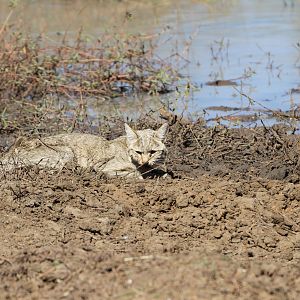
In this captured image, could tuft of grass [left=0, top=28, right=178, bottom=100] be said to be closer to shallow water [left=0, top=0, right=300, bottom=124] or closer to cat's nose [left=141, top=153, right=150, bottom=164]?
shallow water [left=0, top=0, right=300, bottom=124]

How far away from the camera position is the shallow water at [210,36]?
1399 centimetres

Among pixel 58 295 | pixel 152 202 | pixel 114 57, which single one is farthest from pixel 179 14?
pixel 58 295

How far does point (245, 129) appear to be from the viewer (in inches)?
452

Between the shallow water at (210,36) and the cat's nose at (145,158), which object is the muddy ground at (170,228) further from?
the shallow water at (210,36)

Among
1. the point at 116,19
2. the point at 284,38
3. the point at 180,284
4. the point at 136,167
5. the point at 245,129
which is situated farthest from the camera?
the point at 116,19

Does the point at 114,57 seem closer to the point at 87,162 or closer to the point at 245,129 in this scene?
the point at 245,129

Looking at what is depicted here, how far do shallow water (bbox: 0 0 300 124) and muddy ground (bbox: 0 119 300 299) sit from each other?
7.19 ft

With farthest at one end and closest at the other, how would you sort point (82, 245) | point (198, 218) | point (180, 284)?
point (198, 218) < point (82, 245) < point (180, 284)

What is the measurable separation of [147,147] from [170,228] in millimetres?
1682

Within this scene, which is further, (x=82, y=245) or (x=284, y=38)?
(x=284, y=38)

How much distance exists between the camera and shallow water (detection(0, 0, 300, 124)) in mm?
13986

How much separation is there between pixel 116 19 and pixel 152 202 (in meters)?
12.3

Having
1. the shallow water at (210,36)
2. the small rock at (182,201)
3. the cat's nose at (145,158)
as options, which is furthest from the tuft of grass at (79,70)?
the small rock at (182,201)

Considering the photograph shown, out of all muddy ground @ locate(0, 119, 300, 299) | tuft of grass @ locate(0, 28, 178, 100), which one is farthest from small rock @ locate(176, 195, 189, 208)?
tuft of grass @ locate(0, 28, 178, 100)
